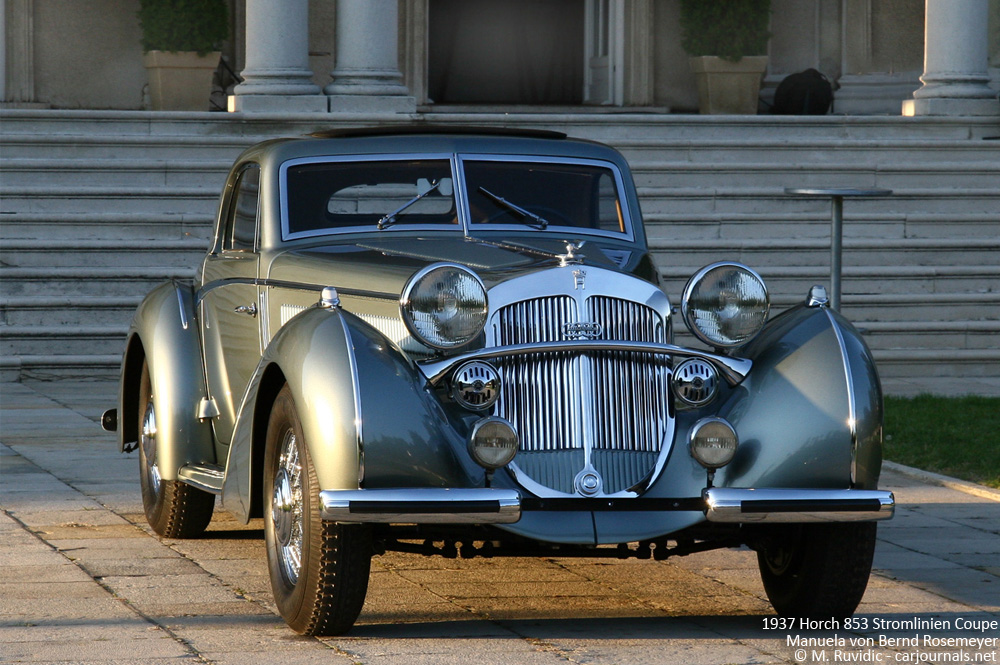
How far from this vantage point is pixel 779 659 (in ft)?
14.9

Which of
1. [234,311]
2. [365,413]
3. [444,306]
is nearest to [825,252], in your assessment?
[234,311]

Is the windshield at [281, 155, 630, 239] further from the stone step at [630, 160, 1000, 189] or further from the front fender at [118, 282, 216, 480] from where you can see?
the stone step at [630, 160, 1000, 189]

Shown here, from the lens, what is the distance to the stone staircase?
40.8ft

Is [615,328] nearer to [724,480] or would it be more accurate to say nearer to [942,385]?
[724,480]

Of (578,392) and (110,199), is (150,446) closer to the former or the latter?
(578,392)

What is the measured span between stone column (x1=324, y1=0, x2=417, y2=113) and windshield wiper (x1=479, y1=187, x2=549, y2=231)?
815cm

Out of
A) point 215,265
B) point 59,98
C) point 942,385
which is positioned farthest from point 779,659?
point 59,98

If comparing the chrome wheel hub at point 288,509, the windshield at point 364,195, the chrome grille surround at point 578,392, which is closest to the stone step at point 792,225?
the windshield at point 364,195

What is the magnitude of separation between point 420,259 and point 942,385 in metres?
7.65

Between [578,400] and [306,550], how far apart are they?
929mm

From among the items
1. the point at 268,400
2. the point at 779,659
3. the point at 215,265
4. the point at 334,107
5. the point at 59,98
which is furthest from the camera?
the point at 59,98

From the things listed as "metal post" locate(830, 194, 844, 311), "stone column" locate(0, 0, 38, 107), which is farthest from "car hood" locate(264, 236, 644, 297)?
"stone column" locate(0, 0, 38, 107)

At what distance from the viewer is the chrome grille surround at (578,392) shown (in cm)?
471

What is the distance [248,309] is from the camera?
5.89 meters
